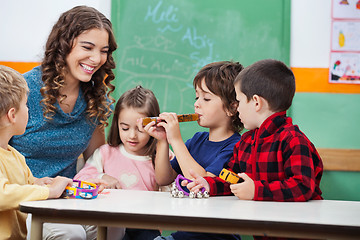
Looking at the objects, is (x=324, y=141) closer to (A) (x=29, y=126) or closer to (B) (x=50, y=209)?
(A) (x=29, y=126)

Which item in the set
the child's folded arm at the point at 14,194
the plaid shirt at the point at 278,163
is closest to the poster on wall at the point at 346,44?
the plaid shirt at the point at 278,163

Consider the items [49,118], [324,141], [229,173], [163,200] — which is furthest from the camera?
[324,141]

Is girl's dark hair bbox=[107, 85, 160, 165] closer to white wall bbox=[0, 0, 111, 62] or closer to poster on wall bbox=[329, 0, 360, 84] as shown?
white wall bbox=[0, 0, 111, 62]

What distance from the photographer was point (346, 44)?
9.77ft

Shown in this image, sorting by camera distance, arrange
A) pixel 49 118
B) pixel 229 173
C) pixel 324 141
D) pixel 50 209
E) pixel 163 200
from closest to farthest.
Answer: pixel 50 209, pixel 163 200, pixel 229 173, pixel 49 118, pixel 324 141

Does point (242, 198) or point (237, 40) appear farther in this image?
point (237, 40)

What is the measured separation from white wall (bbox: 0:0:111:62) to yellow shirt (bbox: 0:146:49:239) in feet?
5.93

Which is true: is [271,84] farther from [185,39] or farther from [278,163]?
[185,39]

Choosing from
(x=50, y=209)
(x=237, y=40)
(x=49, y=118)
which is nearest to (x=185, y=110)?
(x=237, y=40)

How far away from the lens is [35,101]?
2020mm

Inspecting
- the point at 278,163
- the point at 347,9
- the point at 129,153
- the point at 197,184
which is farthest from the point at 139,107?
the point at 347,9

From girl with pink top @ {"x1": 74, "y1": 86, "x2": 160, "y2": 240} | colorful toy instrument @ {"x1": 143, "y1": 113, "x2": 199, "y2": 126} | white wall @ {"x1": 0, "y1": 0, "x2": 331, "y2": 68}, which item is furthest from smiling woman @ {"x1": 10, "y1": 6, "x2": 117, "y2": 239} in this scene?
white wall @ {"x1": 0, "y1": 0, "x2": 331, "y2": 68}

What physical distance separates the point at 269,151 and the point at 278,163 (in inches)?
2.1

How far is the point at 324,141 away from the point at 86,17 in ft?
6.15
